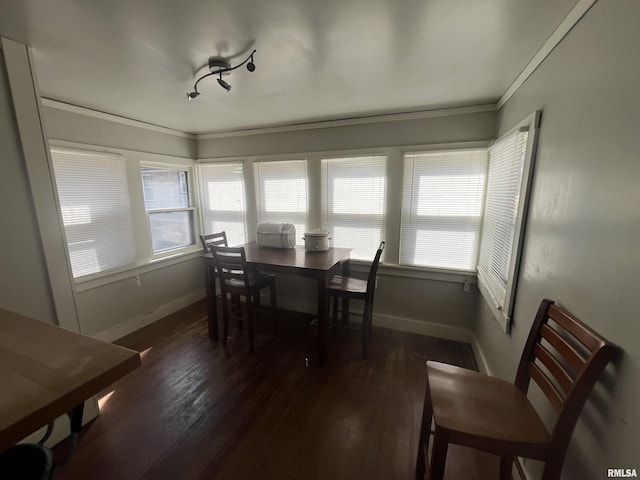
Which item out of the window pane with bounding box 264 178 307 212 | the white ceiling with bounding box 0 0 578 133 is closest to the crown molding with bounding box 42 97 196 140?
the white ceiling with bounding box 0 0 578 133

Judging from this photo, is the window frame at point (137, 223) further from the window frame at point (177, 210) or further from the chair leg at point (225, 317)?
the chair leg at point (225, 317)

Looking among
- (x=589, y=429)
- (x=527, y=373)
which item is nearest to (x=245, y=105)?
(x=527, y=373)

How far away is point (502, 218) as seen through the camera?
187cm

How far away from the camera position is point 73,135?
2.32 m

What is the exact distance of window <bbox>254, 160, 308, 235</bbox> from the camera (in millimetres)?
3100

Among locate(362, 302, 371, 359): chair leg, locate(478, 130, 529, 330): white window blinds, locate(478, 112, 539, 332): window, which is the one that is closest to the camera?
locate(478, 112, 539, 332): window

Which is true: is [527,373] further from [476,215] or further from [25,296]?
[25,296]

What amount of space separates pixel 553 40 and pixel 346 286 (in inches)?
81.3

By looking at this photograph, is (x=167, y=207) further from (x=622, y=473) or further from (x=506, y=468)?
(x=622, y=473)

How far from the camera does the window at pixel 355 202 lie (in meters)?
2.77

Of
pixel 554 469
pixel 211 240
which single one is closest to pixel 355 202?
pixel 211 240

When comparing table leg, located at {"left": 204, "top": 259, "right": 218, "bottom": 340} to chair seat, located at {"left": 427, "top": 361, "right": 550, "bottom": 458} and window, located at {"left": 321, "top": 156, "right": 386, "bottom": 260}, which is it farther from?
chair seat, located at {"left": 427, "top": 361, "right": 550, "bottom": 458}

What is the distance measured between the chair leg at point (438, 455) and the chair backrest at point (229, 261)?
1822 millimetres

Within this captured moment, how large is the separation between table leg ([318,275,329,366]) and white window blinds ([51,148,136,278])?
2.20m
